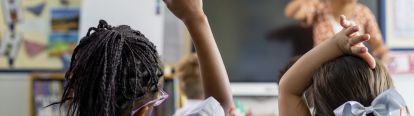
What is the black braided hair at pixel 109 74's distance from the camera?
686 mm

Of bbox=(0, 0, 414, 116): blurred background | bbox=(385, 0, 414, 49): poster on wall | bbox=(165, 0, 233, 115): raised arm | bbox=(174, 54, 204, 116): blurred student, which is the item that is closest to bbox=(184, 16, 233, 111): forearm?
bbox=(165, 0, 233, 115): raised arm

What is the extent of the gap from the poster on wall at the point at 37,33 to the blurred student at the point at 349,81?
5.99 feet

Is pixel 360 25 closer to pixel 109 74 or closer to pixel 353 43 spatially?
pixel 353 43

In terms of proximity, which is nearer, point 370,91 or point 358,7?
point 370,91

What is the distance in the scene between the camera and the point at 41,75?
7.64ft

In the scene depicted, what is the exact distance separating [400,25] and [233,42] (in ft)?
2.73

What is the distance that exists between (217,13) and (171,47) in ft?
0.94

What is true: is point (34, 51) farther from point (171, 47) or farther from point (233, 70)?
point (233, 70)

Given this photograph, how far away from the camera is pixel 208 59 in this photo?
90cm

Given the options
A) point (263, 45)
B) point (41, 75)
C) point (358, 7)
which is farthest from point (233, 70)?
point (41, 75)

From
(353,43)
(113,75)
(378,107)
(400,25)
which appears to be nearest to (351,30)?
(353,43)

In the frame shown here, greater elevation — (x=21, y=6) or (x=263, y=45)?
(x=21, y=6)

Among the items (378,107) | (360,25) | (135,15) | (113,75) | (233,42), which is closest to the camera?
(113,75)

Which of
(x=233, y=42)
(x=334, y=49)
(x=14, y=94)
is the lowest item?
(x=14, y=94)
